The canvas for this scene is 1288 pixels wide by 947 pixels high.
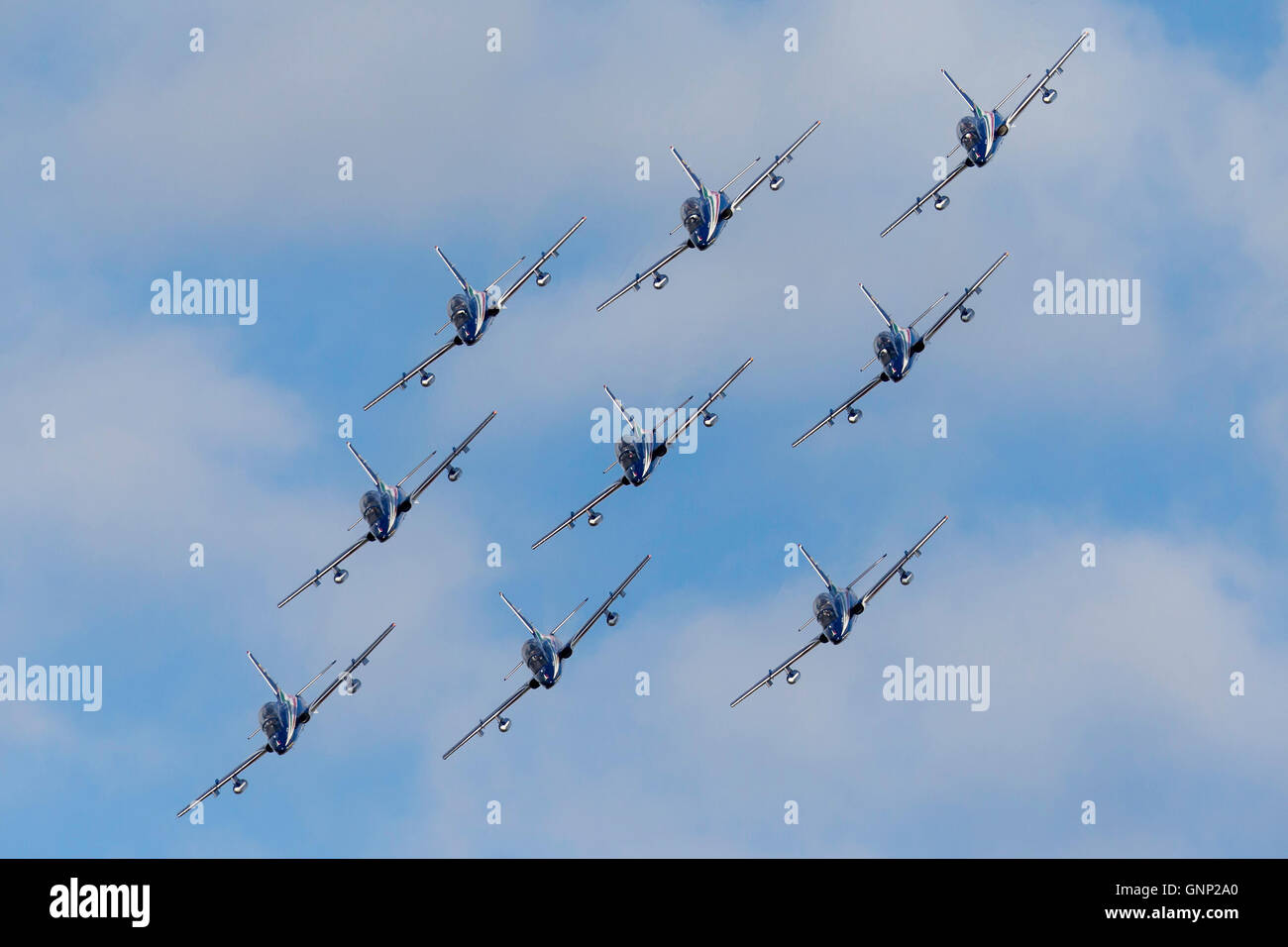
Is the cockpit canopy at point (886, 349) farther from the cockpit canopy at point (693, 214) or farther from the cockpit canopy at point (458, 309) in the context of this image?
the cockpit canopy at point (458, 309)

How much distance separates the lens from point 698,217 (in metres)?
195

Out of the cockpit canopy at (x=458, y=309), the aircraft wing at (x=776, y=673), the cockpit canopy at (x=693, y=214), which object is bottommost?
the aircraft wing at (x=776, y=673)

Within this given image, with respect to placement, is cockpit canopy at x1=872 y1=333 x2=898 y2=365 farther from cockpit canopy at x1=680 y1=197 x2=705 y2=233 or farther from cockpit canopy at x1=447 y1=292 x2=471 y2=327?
cockpit canopy at x1=447 y1=292 x2=471 y2=327

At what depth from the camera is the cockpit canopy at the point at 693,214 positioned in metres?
195

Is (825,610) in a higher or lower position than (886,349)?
lower

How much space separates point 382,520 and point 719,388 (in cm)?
3167

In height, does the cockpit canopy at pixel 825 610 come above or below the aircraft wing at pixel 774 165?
below

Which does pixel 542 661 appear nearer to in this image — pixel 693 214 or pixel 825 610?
pixel 825 610

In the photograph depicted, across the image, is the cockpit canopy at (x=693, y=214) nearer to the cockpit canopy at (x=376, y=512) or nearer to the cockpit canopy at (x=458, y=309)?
the cockpit canopy at (x=458, y=309)

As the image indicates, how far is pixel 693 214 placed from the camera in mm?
195250

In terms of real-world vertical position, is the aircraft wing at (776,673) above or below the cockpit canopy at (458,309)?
below

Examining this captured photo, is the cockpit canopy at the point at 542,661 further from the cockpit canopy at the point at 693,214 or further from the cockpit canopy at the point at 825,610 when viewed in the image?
the cockpit canopy at the point at 693,214
